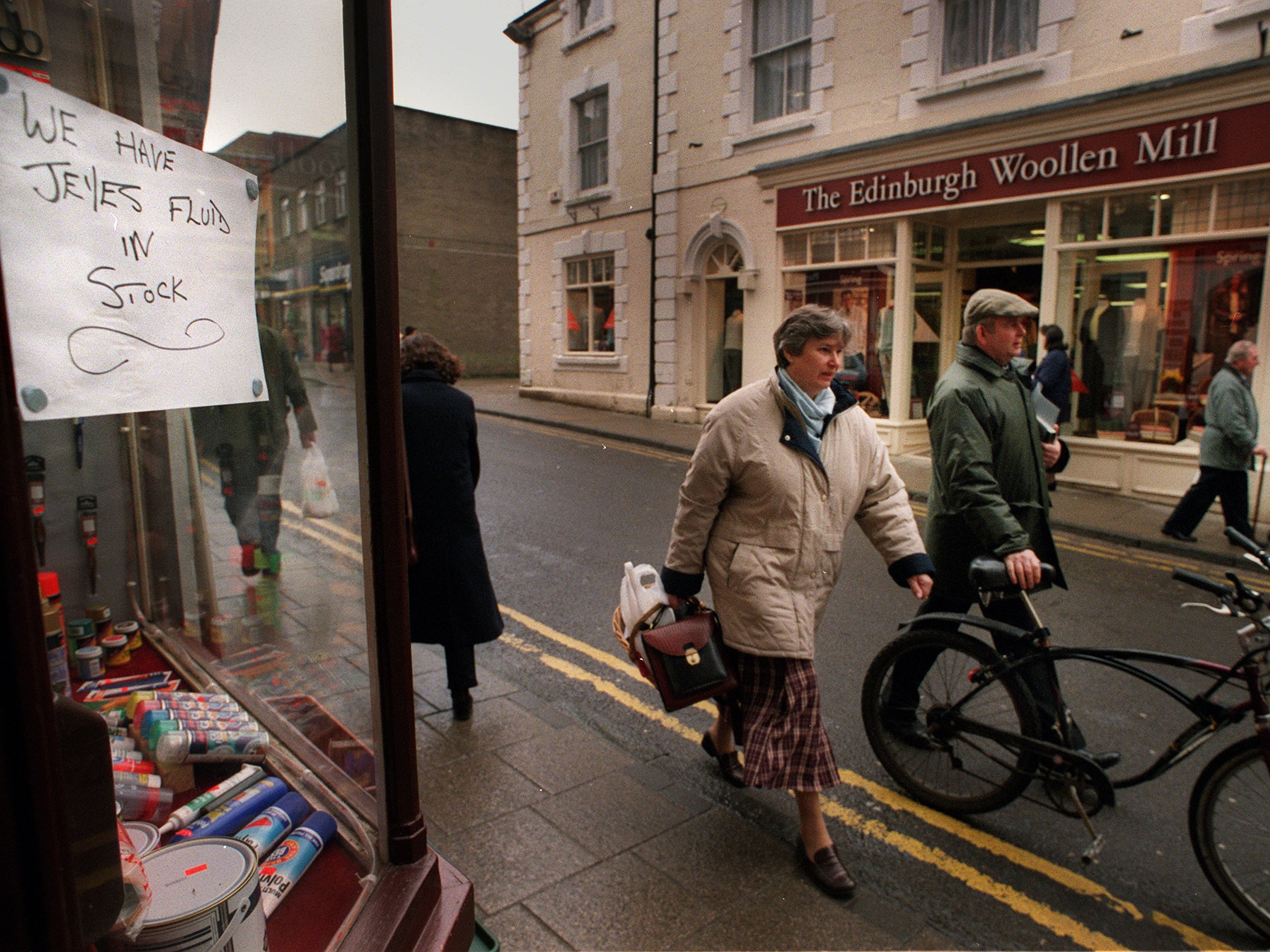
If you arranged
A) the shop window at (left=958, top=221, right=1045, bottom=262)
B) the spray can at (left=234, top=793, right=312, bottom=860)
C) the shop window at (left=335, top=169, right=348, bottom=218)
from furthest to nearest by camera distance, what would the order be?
the shop window at (left=958, top=221, right=1045, bottom=262)
the spray can at (left=234, top=793, right=312, bottom=860)
the shop window at (left=335, top=169, right=348, bottom=218)

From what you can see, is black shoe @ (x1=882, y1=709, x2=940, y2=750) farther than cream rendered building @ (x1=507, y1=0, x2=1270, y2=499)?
No

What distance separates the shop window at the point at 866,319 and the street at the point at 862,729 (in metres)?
5.47

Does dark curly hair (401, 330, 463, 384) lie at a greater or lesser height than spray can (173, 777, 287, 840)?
greater

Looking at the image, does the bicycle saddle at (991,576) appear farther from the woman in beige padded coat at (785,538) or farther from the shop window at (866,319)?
the shop window at (866,319)

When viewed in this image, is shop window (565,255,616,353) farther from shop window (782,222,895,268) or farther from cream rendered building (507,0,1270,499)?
shop window (782,222,895,268)

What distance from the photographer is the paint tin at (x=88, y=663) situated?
3.00m

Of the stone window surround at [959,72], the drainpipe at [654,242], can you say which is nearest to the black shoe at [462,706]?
the stone window surround at [959,72]

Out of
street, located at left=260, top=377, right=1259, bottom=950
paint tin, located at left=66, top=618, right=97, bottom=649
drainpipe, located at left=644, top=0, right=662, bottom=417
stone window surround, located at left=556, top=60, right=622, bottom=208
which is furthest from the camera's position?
stone window surround, located at left=556, top=60, right=622, bottom=208

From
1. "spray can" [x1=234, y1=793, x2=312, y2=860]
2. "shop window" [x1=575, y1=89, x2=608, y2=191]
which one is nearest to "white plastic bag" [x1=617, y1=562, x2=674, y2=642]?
"spray can" [x1=234, y1=793, x2=312, y2=860]

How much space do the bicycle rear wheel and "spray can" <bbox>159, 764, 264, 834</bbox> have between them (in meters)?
2.26

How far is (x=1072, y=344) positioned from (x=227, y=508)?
10122mm

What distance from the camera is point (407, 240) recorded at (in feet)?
93.2

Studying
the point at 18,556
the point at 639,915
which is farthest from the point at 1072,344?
the point at 18,556

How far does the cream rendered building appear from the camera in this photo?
9.13 m
